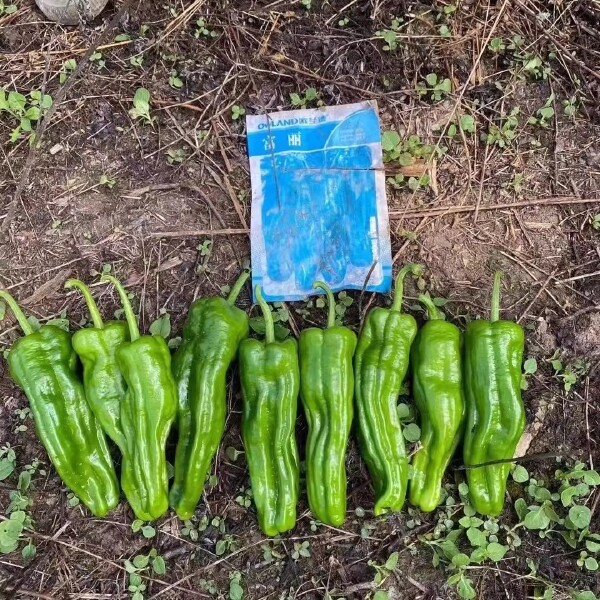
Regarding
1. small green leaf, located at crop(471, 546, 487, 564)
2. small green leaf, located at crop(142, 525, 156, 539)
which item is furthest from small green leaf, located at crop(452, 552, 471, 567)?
small green leaf, located at crop(142, 525, 156, 539)

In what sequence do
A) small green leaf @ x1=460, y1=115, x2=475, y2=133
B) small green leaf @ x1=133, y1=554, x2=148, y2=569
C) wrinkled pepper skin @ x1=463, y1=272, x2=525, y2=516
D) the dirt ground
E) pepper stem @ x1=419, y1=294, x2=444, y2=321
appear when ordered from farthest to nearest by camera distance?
1. small green leaf @ x1=460, y1=115, x2=475, y2=133
2. the dirt ground
3. small green leaf @ x1=133, y1=554, x2=148, y2=569
4. pepper stem @ x1=419, y1=294, x2=444, y2=321
5. wrinkled pepper skin @ x1=463, y1=272, x2=525, y2=516

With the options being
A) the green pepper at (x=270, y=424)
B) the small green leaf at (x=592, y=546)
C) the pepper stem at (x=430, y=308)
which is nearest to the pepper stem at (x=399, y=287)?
the pepper stem at (x=430, y=308)

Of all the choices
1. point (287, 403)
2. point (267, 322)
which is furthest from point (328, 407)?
point (267, 322)

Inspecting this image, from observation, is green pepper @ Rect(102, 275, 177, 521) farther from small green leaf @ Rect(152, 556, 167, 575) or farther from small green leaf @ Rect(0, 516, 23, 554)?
small green leaf @ Rect(0, 516, 23, 554)

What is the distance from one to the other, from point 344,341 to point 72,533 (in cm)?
250

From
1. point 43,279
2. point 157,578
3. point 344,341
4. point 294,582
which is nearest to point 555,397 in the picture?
point 344,341

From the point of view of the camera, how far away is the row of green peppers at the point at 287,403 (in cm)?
452

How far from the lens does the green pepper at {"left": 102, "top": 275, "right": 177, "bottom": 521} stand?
14.3 feet

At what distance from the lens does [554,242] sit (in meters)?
5.20

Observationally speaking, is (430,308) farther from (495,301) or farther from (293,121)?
(293,121)

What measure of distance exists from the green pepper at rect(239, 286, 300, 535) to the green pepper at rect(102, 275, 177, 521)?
1.79ft

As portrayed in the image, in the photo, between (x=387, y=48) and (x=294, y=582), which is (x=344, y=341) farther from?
(x=387, y=48)

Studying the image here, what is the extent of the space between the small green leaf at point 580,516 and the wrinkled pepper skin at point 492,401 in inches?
22.5

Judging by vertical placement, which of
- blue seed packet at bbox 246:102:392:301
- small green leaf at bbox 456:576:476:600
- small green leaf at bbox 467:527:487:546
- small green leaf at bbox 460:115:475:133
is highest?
small green leaf at bbox 460:115:475:133
